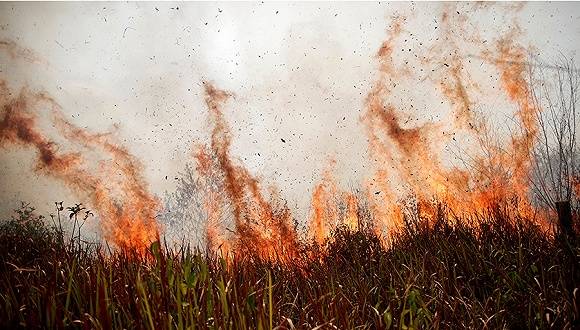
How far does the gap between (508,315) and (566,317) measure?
2.60ft

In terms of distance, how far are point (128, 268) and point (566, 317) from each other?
12.5ft

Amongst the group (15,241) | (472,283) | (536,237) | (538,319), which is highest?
(15,241)

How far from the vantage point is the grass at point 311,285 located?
8.09ft

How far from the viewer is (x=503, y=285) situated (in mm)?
4855

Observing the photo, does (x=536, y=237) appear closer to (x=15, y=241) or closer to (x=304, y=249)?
(x=304, y=249)

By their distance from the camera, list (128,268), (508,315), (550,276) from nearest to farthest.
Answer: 1. (128,268)
2. (508,315)
3. (550,276)

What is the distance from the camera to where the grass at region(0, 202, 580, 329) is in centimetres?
247

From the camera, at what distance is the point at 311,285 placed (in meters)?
5.60

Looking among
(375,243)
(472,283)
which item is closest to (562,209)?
(472,283)

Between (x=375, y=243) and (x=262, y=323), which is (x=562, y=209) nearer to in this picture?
(x=375, y=243)

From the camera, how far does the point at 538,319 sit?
12.9 ft

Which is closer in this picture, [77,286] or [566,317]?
[77,286]

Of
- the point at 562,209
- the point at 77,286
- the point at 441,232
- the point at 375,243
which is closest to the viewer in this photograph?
the point at 77,286

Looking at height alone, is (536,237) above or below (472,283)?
above
